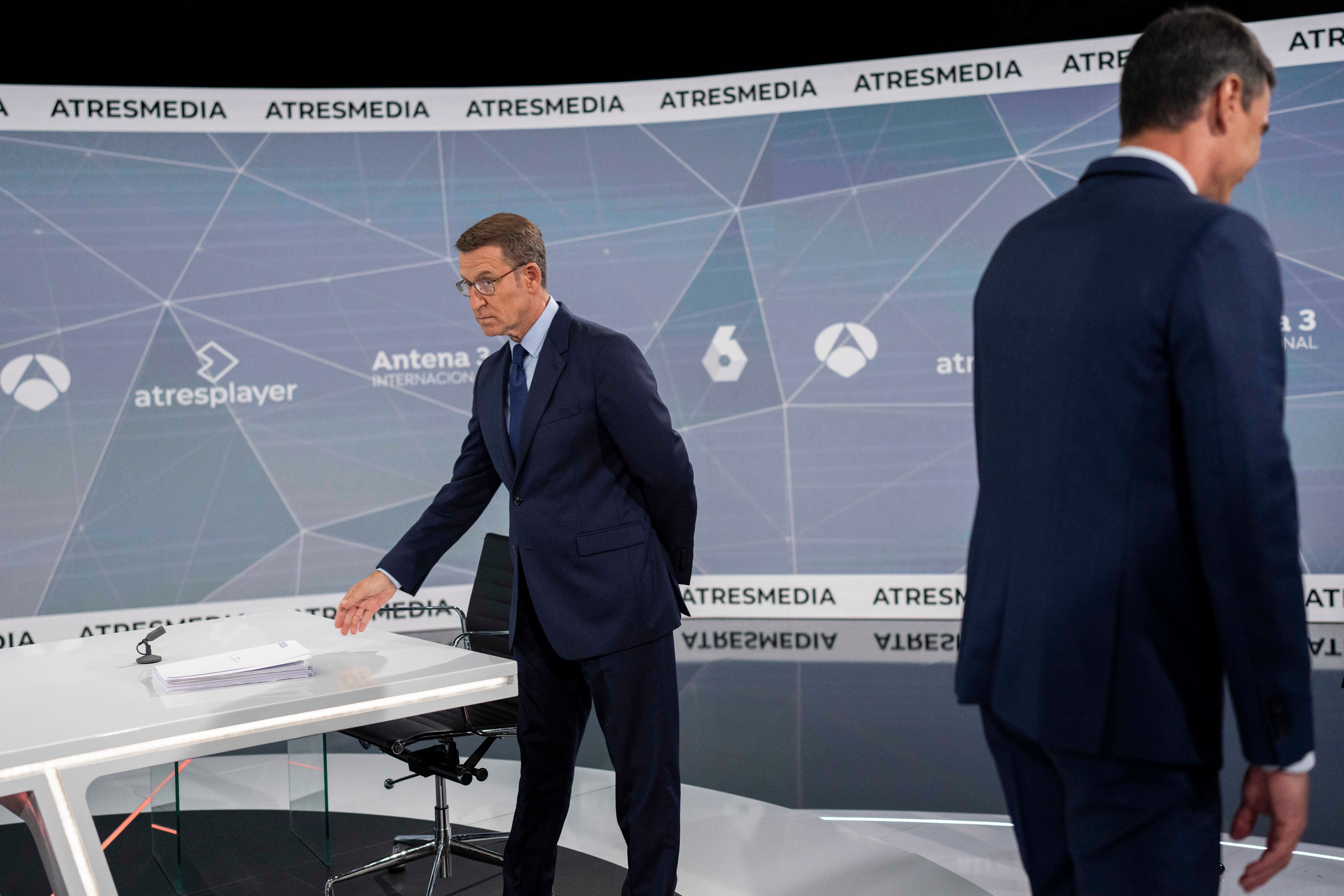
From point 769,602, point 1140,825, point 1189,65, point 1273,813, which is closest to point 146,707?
point 1140,825

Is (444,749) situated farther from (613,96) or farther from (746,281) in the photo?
(613,96)

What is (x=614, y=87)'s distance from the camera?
557 cm

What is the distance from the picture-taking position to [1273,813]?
3.51ft

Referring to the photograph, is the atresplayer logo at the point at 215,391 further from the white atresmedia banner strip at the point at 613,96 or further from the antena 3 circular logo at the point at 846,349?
the antena 3 circular logo at the point at 846,349

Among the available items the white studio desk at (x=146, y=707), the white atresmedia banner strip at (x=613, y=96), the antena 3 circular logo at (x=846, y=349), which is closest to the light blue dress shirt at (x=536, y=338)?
the white studio desk at (x=146, y=707)

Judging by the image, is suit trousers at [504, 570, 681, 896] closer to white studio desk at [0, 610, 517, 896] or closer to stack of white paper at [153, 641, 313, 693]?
white studio desk at [0, 610, 517, 896]

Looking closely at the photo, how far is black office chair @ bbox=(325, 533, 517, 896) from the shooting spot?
7.79ft

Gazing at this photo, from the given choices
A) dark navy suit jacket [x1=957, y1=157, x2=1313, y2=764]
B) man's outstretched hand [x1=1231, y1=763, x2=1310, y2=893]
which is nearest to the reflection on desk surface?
man's outstretched hand [x1=1231, y1=763, x2=1310, y2=893]

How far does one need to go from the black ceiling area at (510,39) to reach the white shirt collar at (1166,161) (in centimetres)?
465

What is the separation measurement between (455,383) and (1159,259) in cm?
483

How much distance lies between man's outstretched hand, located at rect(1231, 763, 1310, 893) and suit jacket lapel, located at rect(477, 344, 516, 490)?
4.78 feet

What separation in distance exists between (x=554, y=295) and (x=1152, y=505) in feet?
16.6

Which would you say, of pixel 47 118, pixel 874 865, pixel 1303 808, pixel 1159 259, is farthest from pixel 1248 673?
pixel 47 118

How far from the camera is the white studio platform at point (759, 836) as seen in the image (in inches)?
95.0
